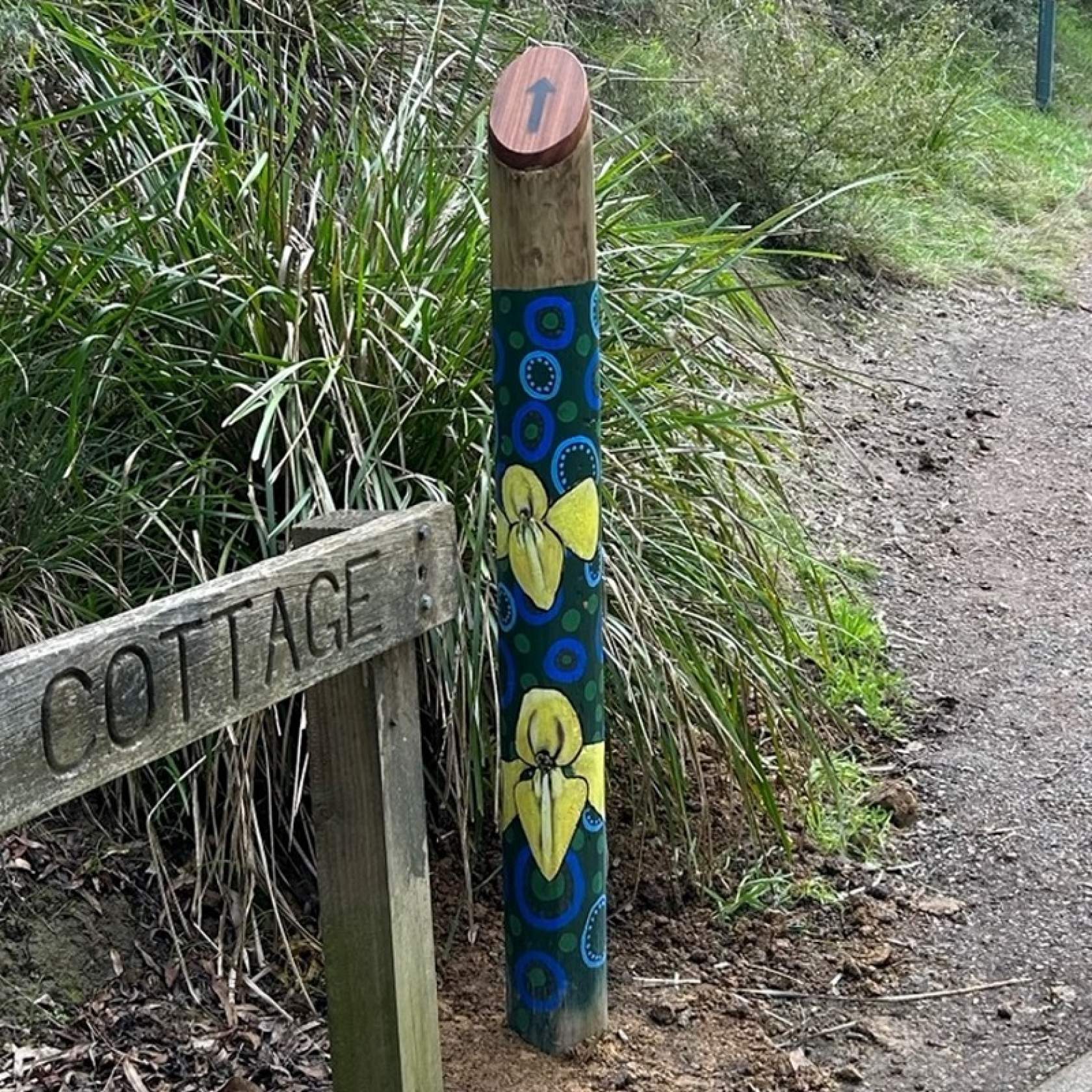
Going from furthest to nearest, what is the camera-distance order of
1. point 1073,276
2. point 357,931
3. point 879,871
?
1. point 1073,276
2. point 879,871
3. point 357,931

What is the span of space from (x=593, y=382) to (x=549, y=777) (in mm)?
733

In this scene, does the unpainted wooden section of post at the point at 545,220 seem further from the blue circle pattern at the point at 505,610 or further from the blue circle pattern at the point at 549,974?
the blue circle pattern at the point at 549,974

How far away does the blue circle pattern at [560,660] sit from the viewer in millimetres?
2916

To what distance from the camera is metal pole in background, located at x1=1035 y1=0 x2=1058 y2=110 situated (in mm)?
13609

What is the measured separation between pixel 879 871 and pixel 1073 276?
643 centimetres

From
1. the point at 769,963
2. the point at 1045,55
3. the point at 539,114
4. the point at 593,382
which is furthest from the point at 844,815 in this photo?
the point at 1045,55

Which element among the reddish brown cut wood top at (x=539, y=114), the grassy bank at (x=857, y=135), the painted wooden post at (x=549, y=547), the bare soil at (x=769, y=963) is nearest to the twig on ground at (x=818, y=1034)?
the bare soil at (x=769, y=963)

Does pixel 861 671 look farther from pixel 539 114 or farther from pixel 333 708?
pixel 333 708

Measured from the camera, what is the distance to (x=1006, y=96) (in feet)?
43.9

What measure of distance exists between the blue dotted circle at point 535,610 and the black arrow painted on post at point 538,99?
81 centimetres

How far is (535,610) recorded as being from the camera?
2896 mm

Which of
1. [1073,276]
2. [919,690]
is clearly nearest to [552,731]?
[919,690]

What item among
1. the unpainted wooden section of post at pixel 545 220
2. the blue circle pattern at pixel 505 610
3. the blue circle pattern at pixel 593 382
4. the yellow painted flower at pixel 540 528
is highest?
the unpainted wooden section of post at pixel 545 220

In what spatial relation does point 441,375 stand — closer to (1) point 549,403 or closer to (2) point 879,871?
(1) point 549,403
